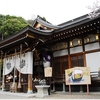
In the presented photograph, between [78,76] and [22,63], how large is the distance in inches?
201

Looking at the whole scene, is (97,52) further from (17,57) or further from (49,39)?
(17,57)

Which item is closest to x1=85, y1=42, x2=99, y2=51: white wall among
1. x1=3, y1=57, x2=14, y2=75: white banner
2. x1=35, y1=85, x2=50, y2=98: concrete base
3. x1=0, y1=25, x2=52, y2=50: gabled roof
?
x1=0, y1=25, x2=52, y2=50: gabled roof

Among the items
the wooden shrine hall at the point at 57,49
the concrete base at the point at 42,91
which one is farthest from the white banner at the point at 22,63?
the concrete base at the point at 42,91

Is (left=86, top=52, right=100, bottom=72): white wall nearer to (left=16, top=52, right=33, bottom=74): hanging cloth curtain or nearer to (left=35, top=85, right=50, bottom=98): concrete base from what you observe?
(left=35, top=85, right=50, bottom=98): concrete base

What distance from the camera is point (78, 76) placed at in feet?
27.5

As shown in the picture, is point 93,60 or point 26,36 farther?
point 26,36

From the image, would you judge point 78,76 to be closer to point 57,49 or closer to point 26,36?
point 57,49

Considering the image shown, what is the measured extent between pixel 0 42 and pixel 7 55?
5.76 feet

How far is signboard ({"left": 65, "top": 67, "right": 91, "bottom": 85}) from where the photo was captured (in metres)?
8.10

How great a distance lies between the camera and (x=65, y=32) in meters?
9.49

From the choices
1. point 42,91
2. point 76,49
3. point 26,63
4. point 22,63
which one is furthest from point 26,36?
point 42,91

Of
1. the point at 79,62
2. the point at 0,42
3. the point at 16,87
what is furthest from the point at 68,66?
the point at 0,42

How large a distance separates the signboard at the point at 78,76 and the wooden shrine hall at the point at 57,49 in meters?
0.89

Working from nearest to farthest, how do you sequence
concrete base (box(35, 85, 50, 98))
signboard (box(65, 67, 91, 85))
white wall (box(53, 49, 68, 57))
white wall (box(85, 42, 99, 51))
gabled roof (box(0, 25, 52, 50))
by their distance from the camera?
signboard (box(65, 67, 91, 85)) < concrete base (box(35, 85, 50, 98)) < white wall (box(85, 42, 99, 51)) < gabled roof (box(0, 25, 52, 50)) < white wall (box(53, 49, 68, 57))
